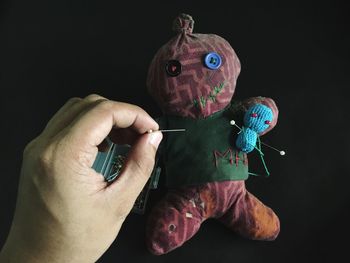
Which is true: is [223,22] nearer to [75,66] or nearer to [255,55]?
[255,55]

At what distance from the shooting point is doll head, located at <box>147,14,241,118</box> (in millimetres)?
851

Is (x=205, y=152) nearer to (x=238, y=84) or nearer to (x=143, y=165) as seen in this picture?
(x=143, y=165)

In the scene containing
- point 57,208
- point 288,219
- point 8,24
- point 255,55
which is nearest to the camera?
point 57,208

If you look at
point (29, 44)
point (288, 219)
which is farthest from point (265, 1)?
point (29, 44)

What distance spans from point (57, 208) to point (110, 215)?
3.7 inches

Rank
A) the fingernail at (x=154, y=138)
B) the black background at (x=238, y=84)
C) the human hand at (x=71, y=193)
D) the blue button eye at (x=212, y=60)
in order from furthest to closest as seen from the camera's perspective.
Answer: the black background at (x=238, y=84), the blue button eye at (x=212, y=60), the fingernail at (x=154, y=138), the human hand at (x=71, y=193)

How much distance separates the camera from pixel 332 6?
1212mm

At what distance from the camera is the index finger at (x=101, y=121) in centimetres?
62

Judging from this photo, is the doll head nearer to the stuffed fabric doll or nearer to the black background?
the stuffed fabric doll

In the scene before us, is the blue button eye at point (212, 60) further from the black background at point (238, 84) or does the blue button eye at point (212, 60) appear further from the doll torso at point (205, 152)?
the black background at point (238, 84)

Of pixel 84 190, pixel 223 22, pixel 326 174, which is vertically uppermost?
pixel 223 22

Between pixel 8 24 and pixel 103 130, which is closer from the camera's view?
pixel 103 130

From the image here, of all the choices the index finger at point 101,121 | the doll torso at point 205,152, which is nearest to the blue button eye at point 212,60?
the doll torso at point 205,152

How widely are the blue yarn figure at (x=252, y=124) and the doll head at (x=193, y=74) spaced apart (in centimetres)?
7
